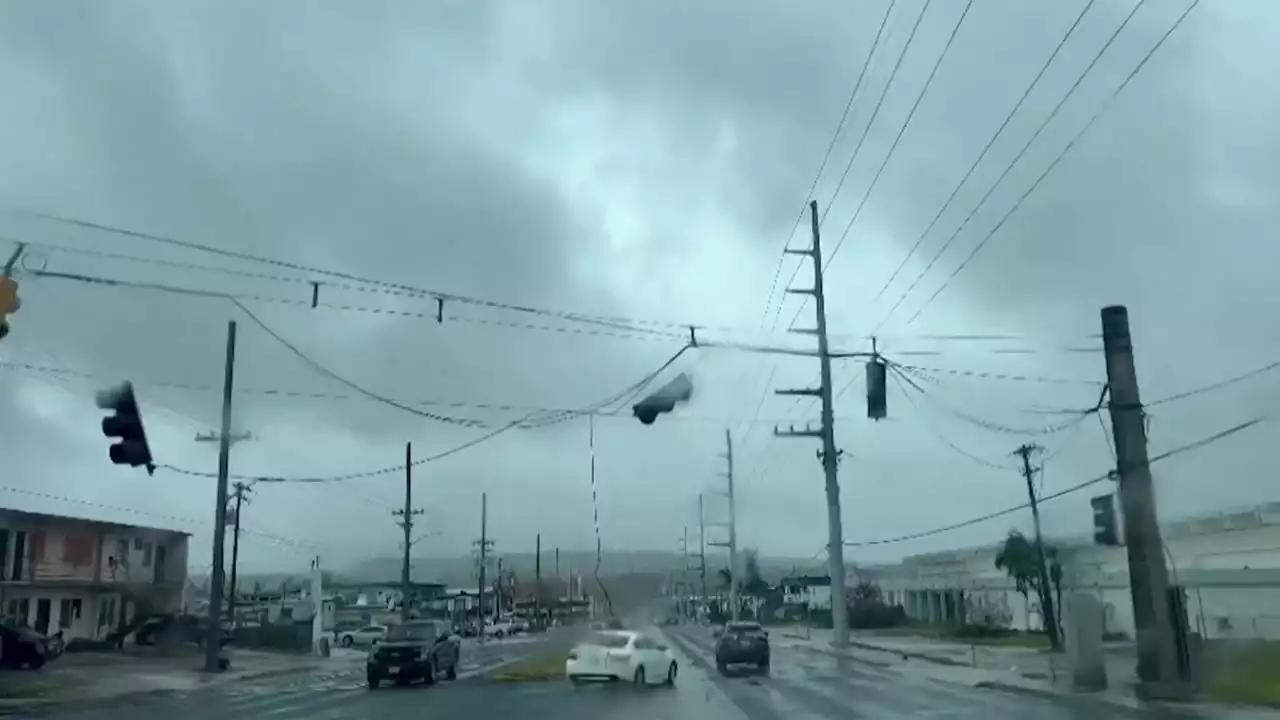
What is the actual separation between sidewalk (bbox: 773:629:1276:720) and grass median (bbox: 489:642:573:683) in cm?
1089

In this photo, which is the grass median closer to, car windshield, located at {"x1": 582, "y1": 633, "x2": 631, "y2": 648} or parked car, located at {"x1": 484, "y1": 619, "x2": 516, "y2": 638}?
car windshield, located at {"x1": 582, "y1": 633, "x2": 631, "y2": 648}

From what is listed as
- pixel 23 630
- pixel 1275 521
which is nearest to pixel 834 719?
pixel 1275 521

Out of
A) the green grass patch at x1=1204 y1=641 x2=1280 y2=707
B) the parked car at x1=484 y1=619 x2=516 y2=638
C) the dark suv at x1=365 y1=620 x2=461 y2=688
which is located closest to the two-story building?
the dark suv at x1=365 y1=620 x2=461 y2=688

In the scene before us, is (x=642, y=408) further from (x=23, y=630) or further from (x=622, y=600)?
(x=622, y=600)

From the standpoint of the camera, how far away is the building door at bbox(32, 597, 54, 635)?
55.1m

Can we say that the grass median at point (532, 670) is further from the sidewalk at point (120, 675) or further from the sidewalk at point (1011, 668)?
the sidewalk at point (1011, 668)

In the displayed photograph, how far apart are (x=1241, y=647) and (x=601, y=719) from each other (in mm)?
22518

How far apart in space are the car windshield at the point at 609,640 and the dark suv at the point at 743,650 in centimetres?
547

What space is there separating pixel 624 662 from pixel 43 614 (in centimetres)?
3431

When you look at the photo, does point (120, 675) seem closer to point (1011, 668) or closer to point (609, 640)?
point (609, 640)

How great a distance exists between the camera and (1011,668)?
125ft

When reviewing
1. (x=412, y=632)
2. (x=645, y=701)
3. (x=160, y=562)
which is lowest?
(x=645, y=701)

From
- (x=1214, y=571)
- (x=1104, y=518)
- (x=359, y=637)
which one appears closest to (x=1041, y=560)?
(x=1214, y=571)

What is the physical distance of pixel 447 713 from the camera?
23453mm
